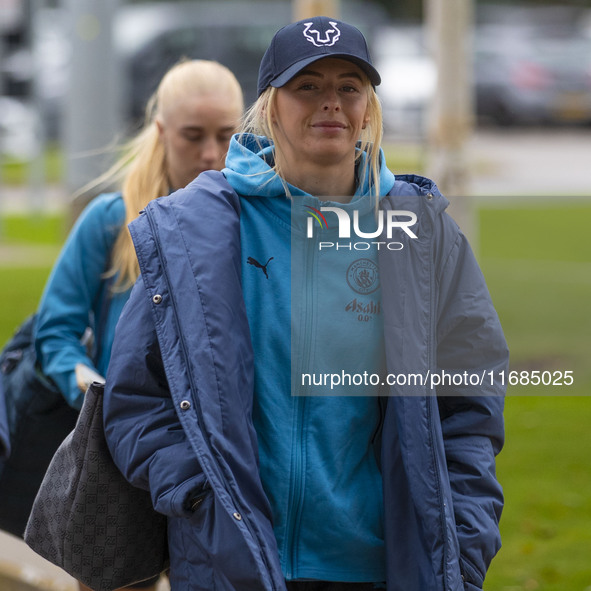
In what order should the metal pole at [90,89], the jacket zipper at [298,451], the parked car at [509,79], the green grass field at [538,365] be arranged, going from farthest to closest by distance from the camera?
the parked car at [509,79] < the metal pole at [90,89] < the green grass field at [538,365] < the jacket zipper at [298,451]

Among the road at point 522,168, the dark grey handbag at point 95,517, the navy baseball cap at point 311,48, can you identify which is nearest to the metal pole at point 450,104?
the navy baseball cap at point 311,48

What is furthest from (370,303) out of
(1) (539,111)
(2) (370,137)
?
(1) (539,111)

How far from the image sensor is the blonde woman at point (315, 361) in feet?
7.91

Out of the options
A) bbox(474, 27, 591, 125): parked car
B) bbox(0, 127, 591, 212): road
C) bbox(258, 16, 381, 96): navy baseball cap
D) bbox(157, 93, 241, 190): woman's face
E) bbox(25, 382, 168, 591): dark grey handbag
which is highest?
bbox(258, 16, 381, 96): navy baseball cap

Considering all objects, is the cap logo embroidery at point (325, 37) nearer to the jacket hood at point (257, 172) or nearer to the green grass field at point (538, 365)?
the jacket hood at point (257, 172)

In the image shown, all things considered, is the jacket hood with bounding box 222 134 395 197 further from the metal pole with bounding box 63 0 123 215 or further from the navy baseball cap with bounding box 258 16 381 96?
the metal pole with bounding box 63 0 123 215

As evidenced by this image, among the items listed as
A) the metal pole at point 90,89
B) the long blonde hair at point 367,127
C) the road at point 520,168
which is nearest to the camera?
the long blonde hair at point 367,127

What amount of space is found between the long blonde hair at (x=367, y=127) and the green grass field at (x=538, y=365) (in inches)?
100.0

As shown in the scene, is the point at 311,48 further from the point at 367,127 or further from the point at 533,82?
the point at 533,82

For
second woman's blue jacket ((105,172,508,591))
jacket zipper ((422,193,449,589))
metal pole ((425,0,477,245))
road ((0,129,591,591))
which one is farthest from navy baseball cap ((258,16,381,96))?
road ((0,129,591,591))

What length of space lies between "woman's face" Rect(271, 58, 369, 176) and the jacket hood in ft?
0.20

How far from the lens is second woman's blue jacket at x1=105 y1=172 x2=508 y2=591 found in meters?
2.37

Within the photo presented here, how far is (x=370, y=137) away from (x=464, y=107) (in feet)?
18.0

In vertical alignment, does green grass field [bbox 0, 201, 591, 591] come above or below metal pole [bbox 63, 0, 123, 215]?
below
